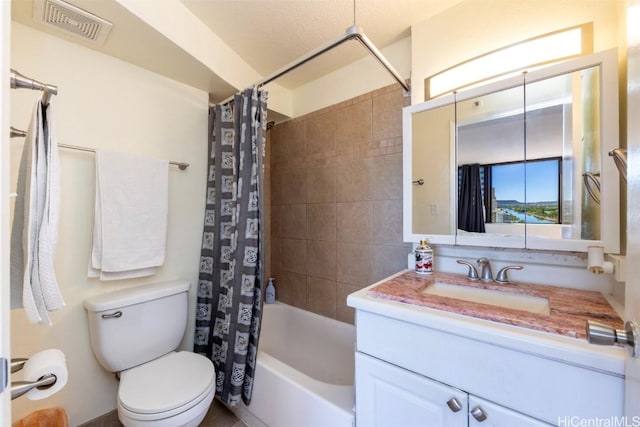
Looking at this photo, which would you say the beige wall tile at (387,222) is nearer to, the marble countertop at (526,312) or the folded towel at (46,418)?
the marble countertop at (526,312)

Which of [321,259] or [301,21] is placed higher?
[301,21]

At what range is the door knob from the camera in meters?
0.47

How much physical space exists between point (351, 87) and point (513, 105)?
1051 millimetres

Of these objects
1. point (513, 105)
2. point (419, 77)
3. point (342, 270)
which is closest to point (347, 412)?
point (342, 270)

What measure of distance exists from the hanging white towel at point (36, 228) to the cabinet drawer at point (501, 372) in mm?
1027

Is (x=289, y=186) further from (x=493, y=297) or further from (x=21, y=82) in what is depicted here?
(x=21, y=82)

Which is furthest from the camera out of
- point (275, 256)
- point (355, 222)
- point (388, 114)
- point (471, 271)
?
point (275, 256)

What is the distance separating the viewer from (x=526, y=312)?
2.70ft

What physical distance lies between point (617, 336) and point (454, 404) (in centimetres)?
50

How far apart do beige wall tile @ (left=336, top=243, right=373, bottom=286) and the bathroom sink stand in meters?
0.58

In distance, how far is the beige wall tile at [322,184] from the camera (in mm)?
1966

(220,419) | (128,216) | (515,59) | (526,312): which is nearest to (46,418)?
(220,419)

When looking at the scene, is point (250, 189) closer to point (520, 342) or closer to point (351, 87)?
point (351, 87)

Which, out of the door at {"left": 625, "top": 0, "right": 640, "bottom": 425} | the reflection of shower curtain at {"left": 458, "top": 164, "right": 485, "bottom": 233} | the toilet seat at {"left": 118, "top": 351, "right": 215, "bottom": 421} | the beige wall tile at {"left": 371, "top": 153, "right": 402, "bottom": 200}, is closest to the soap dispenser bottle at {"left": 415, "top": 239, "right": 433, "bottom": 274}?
the reflection of shower curtain at {"left": 458, "top": 164, "right": 485, "bottom": 233}
